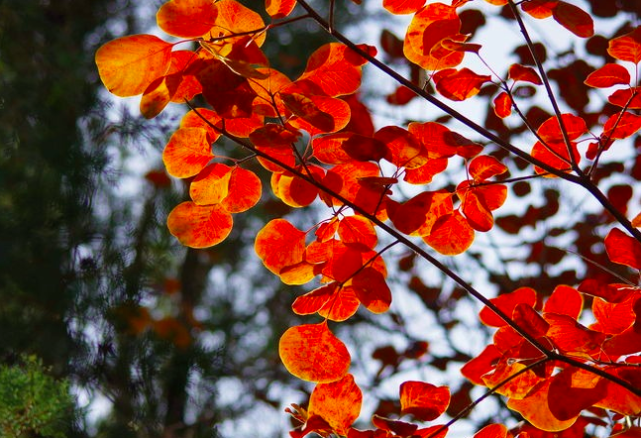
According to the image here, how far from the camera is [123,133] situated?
7.14ft

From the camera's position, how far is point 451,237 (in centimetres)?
76

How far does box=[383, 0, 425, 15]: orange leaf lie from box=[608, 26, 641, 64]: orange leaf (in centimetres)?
17

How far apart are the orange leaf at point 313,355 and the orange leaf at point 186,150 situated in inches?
7.2

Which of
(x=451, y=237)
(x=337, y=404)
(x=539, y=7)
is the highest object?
(x=539, y=7)

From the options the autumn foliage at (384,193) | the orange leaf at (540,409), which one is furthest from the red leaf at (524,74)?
the orange leaf at (540,409)

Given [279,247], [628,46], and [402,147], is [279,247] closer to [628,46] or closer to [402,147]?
[402,147]

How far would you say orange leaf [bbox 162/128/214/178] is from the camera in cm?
70

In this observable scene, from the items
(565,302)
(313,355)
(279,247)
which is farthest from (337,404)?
(565,302)

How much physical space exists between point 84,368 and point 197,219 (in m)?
1.36

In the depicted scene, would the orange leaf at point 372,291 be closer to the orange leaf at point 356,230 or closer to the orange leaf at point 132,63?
the orange leaf at point 356,230

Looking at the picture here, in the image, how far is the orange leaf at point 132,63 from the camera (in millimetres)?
588

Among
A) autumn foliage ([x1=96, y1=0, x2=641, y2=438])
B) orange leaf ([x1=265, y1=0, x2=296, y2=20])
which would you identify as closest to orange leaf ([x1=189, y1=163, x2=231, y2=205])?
autumn foliage ([x1=96, y1=0, x2=641, y2=438])

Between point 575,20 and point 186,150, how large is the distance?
36 cm

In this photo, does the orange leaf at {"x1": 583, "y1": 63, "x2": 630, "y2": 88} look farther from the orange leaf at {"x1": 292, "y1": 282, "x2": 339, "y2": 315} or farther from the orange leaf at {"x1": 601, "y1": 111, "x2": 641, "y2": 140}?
the orange leaf at {"x1": 292, "y1": 282, "x2": 339, "y2": 315}
